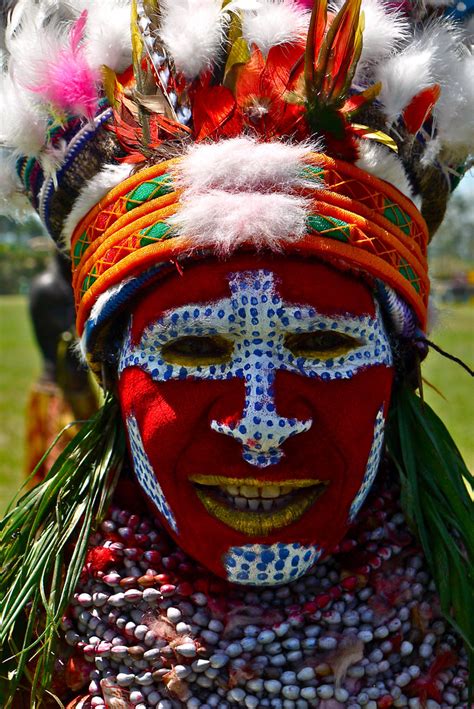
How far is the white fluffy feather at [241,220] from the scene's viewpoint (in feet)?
6.46

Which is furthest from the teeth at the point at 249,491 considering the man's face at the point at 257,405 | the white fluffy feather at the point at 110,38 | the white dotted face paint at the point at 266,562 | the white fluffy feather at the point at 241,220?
the white fluffy feather at the point at 110,38

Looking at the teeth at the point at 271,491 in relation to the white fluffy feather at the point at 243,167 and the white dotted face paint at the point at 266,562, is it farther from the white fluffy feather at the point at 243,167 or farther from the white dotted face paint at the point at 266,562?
the white fluffy feather at the point at 243,167

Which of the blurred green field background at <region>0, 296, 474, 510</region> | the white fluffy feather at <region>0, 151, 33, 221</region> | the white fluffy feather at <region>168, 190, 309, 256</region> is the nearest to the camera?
the white fluffy feather at <region>168, 190, 309, 256</region>

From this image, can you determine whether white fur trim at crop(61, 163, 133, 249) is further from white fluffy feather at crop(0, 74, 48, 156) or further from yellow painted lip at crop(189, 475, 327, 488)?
yellow painted lip at crop(189, 475, 327, 488)

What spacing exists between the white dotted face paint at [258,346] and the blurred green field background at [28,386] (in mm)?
548

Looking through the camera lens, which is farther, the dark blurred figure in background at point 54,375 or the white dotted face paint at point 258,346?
the dark blurred figure in background at point 54,375

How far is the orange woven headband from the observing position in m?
2.04

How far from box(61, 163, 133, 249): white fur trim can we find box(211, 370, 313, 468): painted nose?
21.2 inches

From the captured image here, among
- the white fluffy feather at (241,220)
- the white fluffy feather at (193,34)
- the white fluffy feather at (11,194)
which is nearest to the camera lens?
the white fluffy feather at (241,220)

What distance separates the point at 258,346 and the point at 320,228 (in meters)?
0.28

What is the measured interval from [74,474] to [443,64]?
1.30 meters

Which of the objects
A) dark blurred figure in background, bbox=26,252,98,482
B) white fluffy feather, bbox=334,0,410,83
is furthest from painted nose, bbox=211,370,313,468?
dark blurred figure in background, bbox=26,252,98,482

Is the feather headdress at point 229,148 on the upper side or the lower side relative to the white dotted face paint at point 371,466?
upper

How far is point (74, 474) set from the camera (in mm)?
2391
